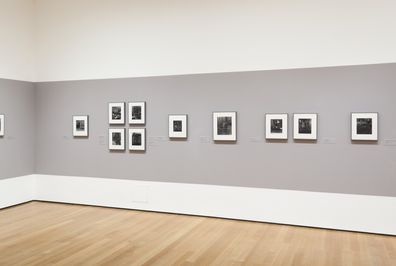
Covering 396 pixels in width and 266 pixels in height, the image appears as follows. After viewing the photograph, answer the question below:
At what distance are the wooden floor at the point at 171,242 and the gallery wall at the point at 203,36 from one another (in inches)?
156

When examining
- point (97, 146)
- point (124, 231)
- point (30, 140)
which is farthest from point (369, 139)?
point (30, 140)

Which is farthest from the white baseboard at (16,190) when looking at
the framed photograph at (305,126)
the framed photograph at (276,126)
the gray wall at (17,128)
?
the framed photograph at (305,126)

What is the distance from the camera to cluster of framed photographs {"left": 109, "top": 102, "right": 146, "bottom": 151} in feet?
35.0

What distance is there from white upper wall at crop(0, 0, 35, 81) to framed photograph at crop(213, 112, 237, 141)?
631 cm

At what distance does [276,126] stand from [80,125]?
19.5ft

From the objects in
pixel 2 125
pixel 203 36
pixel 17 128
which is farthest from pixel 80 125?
pixel 203 36

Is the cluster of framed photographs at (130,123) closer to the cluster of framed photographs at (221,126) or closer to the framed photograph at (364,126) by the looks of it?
the cluster of framed photographs at (221,126)

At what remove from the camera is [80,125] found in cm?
1147

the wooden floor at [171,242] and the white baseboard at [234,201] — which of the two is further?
the white baseboard at [234,201]

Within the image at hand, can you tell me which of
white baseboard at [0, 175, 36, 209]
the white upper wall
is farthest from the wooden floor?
the white upper wall

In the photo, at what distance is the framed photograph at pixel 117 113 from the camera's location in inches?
428

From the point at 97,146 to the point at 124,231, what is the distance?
11.5 feet

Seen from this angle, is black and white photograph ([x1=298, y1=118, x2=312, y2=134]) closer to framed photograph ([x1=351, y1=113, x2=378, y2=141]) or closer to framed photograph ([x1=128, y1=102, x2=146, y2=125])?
framed photograph ([x1=351, y1=113, x2=378, y2=141])

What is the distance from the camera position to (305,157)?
909 centimetres
